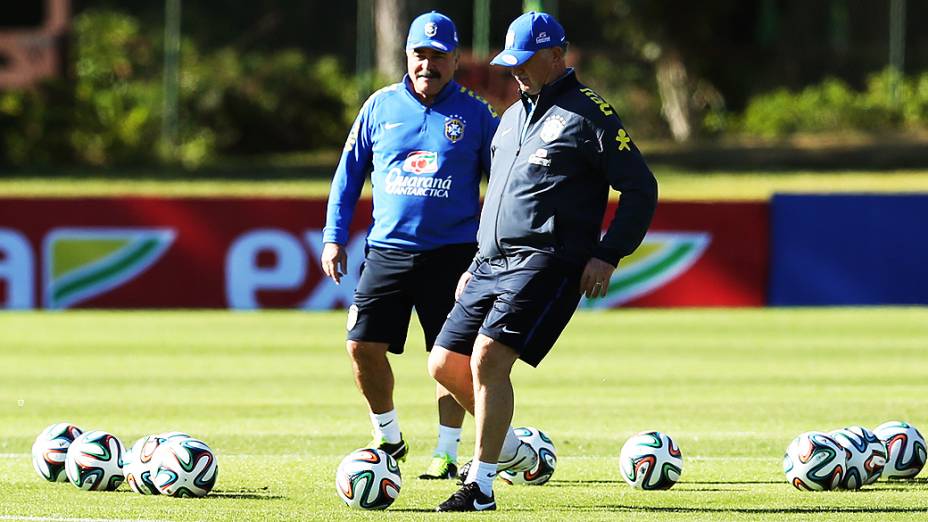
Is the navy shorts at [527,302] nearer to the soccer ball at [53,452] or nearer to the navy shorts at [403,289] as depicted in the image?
the navy shorts at [403,289]

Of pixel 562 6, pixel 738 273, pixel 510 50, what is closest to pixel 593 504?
pixel 510 50

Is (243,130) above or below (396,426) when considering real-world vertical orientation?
below

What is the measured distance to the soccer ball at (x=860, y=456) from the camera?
8.81m

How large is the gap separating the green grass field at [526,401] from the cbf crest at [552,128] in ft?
5.61

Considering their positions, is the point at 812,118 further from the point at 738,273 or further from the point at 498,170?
the point at 498,170

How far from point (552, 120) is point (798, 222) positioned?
13.6 metres

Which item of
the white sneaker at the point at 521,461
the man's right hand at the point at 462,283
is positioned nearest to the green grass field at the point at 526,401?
the white sneaker at the point at 521,461

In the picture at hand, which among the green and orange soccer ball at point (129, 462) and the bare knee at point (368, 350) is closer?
the green and orange soccer ball at point (129, 462)

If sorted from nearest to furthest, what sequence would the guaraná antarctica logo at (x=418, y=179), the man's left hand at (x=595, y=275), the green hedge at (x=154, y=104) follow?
the man's left hand at (x=595, y=275) < the guaraná antarctica logo at (x=418, y=179) < the green hedge at (x=154, y=104)

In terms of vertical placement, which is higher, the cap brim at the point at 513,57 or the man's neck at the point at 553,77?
the cap brim at the point at 513,57

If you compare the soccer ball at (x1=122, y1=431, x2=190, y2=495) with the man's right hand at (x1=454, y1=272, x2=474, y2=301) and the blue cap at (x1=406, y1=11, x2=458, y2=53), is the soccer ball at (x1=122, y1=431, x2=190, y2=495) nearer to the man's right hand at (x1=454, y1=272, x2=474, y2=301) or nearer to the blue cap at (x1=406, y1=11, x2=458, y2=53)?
the man's right hand at (x1=454, y1=272, x2=474, y2=301)

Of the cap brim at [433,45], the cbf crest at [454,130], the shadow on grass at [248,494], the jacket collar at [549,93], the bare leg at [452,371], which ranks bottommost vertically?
the shadow on grass at [248,494]

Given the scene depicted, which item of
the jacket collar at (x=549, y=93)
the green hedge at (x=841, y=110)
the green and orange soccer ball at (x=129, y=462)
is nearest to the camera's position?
the jacket collar at (x=549, y=93)

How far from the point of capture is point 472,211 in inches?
372
